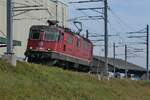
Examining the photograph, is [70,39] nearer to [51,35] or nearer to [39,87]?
[51,35]

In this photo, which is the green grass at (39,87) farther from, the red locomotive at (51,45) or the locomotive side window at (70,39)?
the locomotive side window at (70,39)

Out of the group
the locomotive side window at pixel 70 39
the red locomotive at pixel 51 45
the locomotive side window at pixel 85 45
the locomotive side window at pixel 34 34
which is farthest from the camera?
the locomotive side window at pixel 85 45

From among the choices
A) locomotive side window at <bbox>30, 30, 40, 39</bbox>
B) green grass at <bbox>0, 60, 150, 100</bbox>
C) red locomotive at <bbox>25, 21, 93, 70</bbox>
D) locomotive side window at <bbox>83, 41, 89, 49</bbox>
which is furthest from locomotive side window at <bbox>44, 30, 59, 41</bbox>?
green grass at <bbox>0, 60, 150, 100</bbox>

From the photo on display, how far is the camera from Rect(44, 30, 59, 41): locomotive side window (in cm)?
3647

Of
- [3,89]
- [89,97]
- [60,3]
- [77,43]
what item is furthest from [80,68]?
[60,3]

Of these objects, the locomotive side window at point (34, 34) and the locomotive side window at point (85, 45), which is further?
the locomotive side window at point (85, 45)

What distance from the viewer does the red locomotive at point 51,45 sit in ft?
115

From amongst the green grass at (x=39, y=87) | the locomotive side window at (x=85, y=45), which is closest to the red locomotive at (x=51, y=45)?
the locomotive side window at (x=85, y=45)

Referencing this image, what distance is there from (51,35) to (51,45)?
97cm

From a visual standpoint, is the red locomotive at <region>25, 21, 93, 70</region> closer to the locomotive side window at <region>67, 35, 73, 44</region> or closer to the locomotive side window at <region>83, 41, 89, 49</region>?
the locomotive side window at <region>67, 35, 73, 44</region>

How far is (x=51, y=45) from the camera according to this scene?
36.1 m

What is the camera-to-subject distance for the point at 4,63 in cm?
2105

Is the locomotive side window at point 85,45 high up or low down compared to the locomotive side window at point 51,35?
down

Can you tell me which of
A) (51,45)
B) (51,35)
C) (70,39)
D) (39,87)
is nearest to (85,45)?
(70,39)
